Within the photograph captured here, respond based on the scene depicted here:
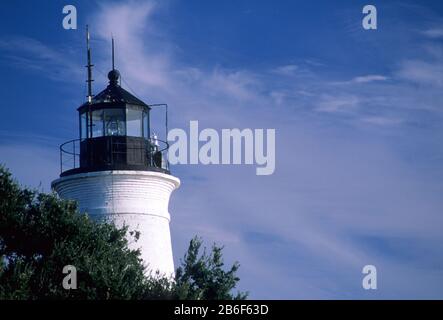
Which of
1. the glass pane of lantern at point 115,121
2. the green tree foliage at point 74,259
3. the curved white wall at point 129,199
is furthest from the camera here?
the glass pane of lantern at point 115,121

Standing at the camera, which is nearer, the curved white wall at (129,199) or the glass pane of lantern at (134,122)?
the curved white wall at (129,199)

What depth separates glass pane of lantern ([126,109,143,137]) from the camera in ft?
133

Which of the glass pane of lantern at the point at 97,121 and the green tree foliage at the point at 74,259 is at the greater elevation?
the glass pane of lantern at the point at 97,121

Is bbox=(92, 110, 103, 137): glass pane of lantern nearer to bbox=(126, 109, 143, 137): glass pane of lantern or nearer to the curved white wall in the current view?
bbox=(126, 109, 143, 137): glass pane of lantern

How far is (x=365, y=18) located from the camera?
37156 mm

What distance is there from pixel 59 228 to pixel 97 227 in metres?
1.34

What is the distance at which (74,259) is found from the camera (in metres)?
34.4

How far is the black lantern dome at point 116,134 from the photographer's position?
3959 centimetres

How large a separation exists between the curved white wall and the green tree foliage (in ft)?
3.08

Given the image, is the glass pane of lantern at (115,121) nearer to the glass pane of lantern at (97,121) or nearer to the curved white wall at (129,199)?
the glass pane of lantern at (97,121)

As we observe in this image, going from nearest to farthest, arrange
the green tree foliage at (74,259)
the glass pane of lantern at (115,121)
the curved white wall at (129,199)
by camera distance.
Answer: the green tree foliage at (74,259), the curved white wall at (129,199), the glass pane of lantern at (115,121)
